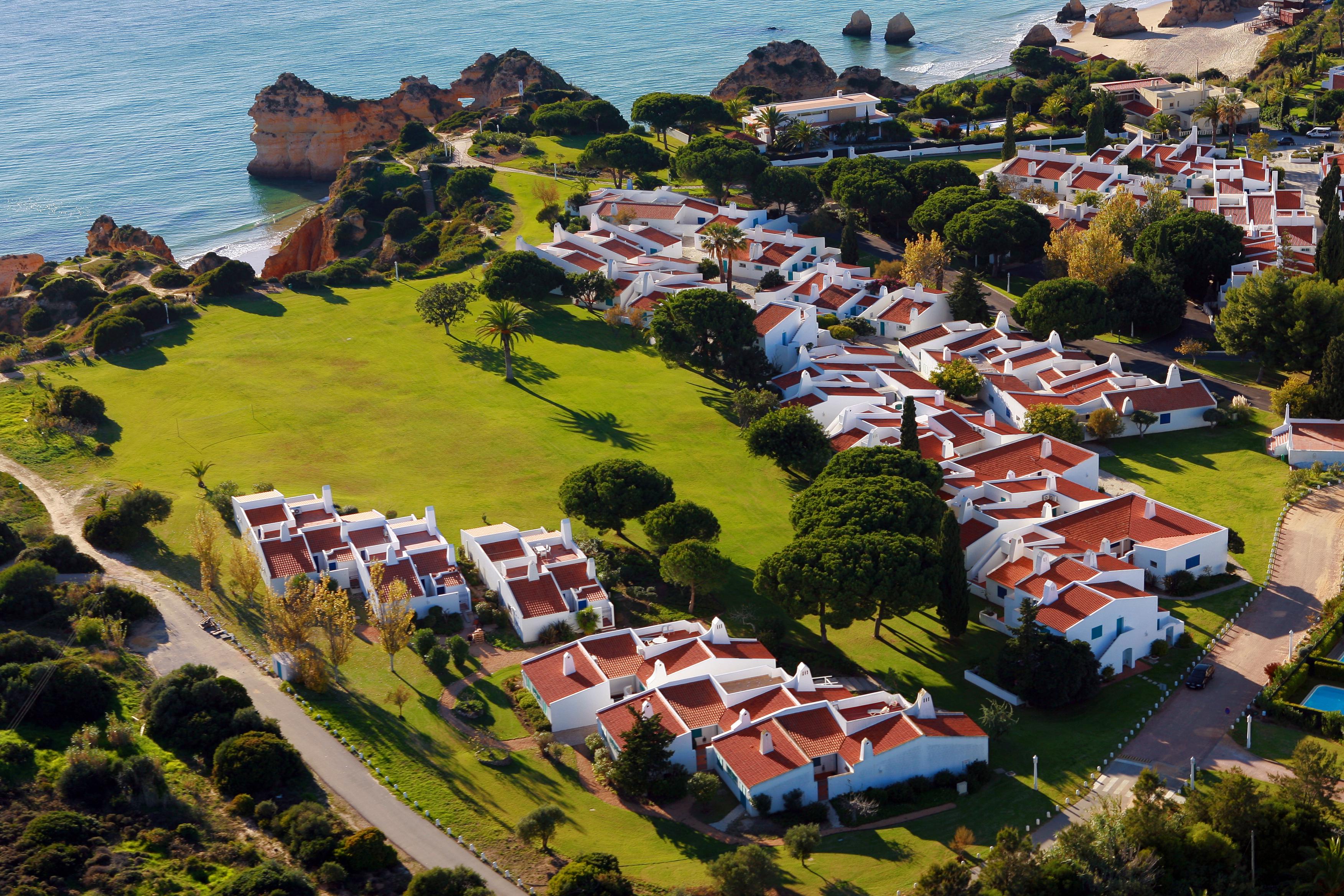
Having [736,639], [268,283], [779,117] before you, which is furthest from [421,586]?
[779,117]

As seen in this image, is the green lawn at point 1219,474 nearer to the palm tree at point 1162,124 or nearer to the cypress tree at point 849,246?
the cypress tree at point 849,246

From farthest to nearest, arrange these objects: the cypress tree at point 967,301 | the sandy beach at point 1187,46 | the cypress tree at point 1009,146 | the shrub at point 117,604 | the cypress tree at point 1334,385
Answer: the sandy beach at point 1187,46
the cypress tree at point 1009,146
the cypress tree at point 967,301
the cypress tree at point 1334,385
the shrub at point 117,604

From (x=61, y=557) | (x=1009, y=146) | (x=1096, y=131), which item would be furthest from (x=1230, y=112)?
(x=61, y=557)

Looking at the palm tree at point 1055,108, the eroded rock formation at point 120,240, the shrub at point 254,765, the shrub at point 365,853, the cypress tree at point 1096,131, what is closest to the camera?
the shrub at point 365,853

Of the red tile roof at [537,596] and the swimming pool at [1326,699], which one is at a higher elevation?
the red tile roof at [537,596]

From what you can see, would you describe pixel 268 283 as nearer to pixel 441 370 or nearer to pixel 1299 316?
pixel 441 370

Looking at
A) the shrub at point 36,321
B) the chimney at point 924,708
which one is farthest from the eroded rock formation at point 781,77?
the chimney at point 924,708

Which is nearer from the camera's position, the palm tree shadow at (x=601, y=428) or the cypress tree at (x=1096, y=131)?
the palm tree shadow at (x=601, y=428)
